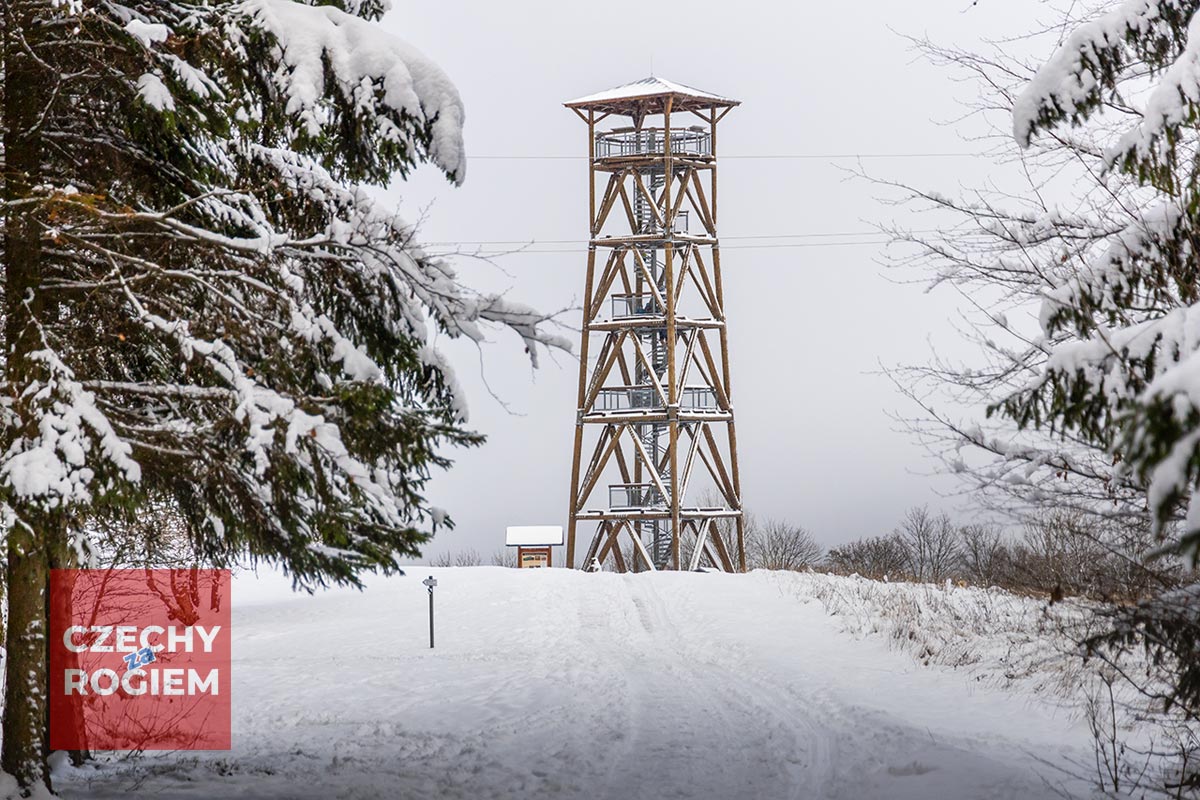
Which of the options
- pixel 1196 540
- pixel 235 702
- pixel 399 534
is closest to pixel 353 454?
pixel 399 534

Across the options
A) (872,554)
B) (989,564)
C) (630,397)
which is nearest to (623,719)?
(989,564)

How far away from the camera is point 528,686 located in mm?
12898

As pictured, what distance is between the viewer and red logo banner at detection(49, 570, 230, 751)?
8008mm

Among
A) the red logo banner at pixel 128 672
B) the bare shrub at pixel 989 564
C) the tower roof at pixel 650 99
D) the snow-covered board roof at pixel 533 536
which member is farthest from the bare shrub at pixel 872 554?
the red logo banner at pixel 128 672

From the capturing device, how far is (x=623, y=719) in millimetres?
10594

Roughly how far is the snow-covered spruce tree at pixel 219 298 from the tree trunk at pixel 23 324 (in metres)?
0.01

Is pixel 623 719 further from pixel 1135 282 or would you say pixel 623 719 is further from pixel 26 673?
pixel 1135 282

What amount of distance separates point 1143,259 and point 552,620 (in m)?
15.0

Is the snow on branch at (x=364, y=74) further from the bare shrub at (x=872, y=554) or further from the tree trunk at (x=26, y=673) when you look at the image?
the bare shrub at (x=872, y=554)

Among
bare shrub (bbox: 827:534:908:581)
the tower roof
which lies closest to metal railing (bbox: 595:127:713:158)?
the tower roof

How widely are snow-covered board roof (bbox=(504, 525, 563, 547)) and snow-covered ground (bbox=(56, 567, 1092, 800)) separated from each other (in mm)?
13021

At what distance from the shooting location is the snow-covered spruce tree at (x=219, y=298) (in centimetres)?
604

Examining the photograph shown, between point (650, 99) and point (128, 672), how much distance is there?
71.5 feet

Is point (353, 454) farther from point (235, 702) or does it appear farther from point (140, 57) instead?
point (235, 702)
